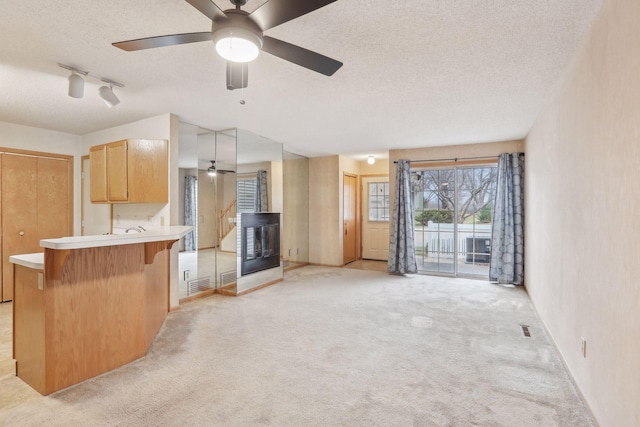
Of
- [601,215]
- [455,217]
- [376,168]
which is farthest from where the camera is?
[376,168]

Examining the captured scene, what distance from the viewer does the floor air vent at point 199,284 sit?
4.27m

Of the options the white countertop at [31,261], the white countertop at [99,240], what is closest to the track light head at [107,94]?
the white countertop at [99,240]

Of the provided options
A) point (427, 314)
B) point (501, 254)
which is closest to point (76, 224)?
point (427, 314)

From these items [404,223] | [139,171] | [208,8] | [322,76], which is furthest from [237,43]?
[404,223]

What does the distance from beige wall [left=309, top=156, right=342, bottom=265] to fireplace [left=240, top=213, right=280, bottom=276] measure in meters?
1.62

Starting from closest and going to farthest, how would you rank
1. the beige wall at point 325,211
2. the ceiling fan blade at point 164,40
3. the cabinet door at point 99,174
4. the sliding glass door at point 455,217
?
the ceiling fan blade at point 164,40 → the cabinet door at point 99,174 → the sliding glass door at point 455,217 → the beige wall at point 325,211

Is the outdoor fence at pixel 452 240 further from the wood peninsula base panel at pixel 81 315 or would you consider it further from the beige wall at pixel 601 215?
the wood peninsula base panel at pixel 81 315

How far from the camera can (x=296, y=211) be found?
22.4 ft

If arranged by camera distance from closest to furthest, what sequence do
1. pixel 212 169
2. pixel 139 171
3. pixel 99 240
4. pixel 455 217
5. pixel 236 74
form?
pixel 236 74 < pixel 99 240 < pixel 139 171 < pixel 212 169 < pixel 455 217

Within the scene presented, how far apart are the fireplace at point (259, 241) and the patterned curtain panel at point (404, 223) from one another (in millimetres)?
2210

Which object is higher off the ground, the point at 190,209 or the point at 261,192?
the point at 261,192

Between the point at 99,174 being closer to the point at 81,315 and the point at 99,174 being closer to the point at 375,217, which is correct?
the point at 81,315

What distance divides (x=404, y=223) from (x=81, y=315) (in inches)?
190

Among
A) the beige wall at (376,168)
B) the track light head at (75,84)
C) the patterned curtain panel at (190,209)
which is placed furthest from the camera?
the beige wall at (376,168)
